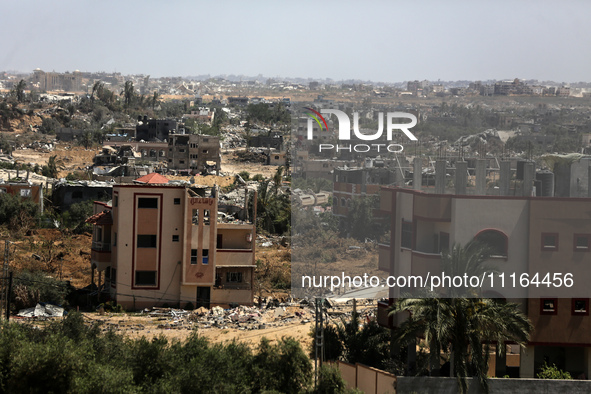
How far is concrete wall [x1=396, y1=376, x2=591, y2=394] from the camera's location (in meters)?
15.7

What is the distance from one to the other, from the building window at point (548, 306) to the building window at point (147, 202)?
10.5m

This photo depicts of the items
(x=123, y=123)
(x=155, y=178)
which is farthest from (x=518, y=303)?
(x=123, y=123)

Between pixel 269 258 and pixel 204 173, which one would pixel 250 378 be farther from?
pixel 204 173

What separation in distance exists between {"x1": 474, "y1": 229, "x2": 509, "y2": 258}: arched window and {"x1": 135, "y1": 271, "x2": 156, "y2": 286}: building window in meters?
9.97

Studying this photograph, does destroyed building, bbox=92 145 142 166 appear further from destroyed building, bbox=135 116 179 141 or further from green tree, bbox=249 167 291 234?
green tree, bbox=249 167 291 234

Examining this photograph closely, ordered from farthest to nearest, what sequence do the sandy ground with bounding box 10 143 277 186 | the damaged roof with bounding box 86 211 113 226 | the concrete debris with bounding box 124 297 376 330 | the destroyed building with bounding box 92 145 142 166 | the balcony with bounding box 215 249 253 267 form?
the sandy ground with bounding box 10 143 277 186, the destroyed building with bounding box 92 145 142 166, the balcony with bounding box 215 249 253 267, the damaged roof with bounding box 86 211 113 226, the concrete debris with bounding box 124 297 376 330

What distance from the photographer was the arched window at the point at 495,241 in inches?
639

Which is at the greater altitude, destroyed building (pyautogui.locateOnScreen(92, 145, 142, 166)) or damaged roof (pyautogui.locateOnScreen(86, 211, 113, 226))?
destroyed building (pyautogui.locateOnScreen(92, 145, 142, 166))

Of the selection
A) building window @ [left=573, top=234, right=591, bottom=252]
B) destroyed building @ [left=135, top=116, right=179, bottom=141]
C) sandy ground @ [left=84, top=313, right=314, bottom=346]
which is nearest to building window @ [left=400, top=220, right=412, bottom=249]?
building window @ [left=573, top=234, right=591, bottom=252]

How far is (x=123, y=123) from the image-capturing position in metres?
81.2

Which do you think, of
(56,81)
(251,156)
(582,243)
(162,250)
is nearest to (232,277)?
(162,250)

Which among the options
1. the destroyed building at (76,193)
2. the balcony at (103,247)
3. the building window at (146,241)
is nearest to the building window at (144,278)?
the building window at (146,241)

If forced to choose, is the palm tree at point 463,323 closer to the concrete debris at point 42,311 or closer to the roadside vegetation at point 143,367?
the roadside vegetation at point 143,367

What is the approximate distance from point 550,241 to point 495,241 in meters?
1.08
